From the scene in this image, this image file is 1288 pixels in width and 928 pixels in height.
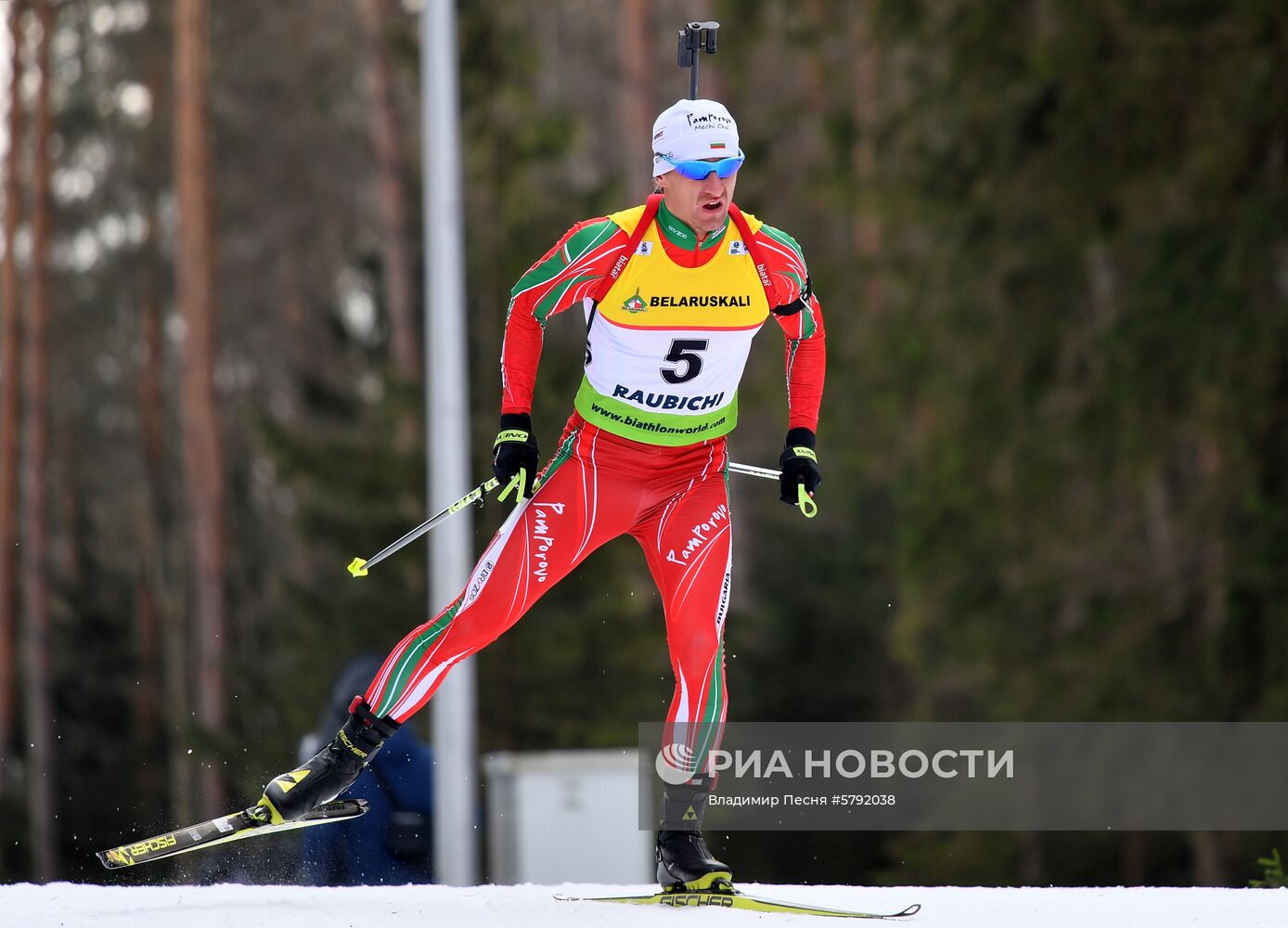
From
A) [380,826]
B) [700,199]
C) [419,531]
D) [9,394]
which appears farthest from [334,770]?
[9,394]

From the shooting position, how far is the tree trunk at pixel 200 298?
20.0 meters

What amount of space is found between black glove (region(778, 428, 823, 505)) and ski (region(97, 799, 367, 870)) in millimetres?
1763

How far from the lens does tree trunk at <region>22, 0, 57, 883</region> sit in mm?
20875

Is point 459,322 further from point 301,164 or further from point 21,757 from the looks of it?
point 301,164

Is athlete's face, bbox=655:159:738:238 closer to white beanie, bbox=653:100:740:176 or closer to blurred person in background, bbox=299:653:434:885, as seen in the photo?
white beanie, bbox=653:100:740:176

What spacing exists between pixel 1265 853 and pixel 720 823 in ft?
17.9

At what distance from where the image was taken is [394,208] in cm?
1758

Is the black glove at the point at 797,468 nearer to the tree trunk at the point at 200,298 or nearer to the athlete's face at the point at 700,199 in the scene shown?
the athlete's face at the point at 700,199

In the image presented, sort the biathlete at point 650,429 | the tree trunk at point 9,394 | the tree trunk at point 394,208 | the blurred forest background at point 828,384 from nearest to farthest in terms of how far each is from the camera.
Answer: the biathlete at point 650,429, the blurred forest background at point 828,384, the tree trunk at point 394,208, the tree trunk at point 9,394

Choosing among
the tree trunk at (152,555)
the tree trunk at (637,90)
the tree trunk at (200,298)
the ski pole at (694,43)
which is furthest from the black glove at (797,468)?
the tree trunk at (152,555)

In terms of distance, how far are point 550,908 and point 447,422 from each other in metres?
3.96

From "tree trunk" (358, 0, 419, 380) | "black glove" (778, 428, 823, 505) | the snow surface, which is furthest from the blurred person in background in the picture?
"tree trunk" (358, 0, 419, 380)

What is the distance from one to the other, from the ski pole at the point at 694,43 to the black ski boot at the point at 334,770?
2.32m

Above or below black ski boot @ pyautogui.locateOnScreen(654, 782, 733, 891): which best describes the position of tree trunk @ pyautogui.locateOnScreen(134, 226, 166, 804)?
above
